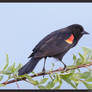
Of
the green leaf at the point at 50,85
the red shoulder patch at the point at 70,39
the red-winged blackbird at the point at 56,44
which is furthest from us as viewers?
the red shoulder patch at the point at 70,39

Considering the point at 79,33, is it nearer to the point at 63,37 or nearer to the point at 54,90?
the point at 63,37

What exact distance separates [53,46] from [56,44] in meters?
0.03

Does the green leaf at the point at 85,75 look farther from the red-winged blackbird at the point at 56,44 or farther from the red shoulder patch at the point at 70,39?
the red shoulder patch at the point at 70,39

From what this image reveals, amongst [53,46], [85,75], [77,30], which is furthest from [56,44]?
[85,75]

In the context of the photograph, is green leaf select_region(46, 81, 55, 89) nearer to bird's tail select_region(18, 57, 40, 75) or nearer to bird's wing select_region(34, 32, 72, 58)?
bird's tail select_region(18, 57, 40, 75)

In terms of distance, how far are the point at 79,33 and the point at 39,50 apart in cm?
31

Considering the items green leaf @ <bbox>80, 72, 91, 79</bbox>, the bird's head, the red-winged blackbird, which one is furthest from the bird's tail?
the bird's head

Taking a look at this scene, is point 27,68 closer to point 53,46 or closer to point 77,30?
point 53,46

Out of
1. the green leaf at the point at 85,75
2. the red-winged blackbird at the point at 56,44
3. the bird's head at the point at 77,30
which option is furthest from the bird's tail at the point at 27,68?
the bird's head at the point at 77,30

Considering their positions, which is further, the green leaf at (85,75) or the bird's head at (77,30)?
the bird's head at (77,30)

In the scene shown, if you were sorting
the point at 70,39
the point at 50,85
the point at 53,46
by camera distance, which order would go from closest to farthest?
the point at 50,85
the point at 53,46
the point at 70,39

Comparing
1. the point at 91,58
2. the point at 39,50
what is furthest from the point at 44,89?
the point at 39,50

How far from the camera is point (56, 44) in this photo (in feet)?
2.38

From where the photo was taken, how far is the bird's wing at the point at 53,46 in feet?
1.99
